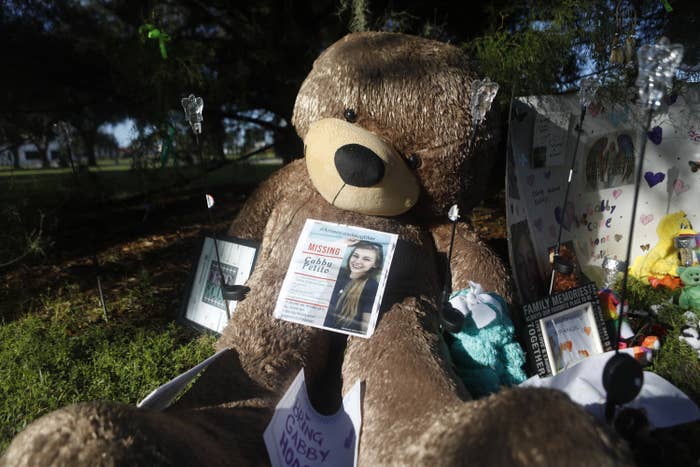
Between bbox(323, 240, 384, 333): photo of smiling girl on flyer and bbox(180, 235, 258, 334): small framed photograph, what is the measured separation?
68 centimetres

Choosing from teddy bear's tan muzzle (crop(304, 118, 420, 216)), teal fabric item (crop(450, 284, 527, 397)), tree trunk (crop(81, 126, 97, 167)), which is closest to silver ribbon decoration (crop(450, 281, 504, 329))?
teal fabric item (crop(450, 284, 527, 397))

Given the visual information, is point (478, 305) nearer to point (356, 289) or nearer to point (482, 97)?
point (356, 289)

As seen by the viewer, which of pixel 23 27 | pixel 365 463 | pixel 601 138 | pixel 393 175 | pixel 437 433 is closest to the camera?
pixel 437 433

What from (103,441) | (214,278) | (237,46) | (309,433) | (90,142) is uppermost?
(237,46)

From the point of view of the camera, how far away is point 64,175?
337 cm

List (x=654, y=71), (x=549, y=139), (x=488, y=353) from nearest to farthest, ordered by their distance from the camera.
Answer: (x=654, y=71), (x=488, y=353), (x=549, y=139)

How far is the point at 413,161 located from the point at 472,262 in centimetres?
45

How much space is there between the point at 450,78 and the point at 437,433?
1340 mm

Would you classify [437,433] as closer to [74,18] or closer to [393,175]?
[393,175]

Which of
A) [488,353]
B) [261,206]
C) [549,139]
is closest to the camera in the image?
[488,353]

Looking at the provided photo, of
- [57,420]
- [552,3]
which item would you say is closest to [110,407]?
[57,420]

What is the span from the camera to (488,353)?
153 cm

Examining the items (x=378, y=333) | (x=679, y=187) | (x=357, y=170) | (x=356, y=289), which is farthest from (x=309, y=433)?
(x=679, y=187)

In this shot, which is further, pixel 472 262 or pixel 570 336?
pixel 472 262
